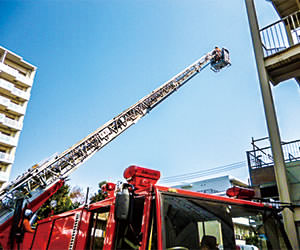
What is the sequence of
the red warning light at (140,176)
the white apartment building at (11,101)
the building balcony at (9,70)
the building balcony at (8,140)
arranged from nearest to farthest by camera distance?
the red warning light at (140,176), the building balcony at (8,140), the white apartment building at (11,101), the building balcony at (9,70)

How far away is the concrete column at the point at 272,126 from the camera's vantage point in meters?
4.19

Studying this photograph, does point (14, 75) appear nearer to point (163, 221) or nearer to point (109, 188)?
point (109, 188)

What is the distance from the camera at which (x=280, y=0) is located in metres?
7.80

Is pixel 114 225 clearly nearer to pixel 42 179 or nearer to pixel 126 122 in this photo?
pixel 42 179

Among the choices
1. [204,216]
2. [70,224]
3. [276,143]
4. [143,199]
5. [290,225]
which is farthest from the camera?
[276,143]

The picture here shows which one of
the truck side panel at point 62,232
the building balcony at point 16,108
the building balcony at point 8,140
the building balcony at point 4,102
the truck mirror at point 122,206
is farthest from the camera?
the building balcony at point 16,108

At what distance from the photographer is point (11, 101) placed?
37844 mm

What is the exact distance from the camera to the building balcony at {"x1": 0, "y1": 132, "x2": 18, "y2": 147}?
34.0m

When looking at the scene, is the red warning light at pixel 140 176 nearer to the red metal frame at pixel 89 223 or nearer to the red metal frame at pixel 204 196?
the red metal frame at pixel 89 223

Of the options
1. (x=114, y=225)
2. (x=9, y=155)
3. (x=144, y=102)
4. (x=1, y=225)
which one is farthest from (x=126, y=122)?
(x=9, y=155)

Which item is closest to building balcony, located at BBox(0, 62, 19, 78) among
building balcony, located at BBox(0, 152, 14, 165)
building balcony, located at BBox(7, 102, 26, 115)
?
building balcony, located at BBox(7, 102, 26, 115)

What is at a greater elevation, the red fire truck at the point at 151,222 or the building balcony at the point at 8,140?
the building balcony at the point at 8,140

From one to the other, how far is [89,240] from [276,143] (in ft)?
13.2

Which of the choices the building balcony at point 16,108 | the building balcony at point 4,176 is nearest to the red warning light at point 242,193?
the building balcony at point 4,176
